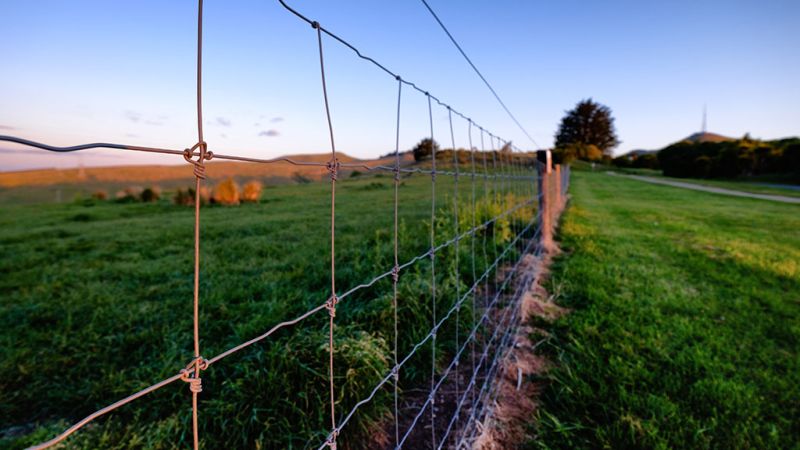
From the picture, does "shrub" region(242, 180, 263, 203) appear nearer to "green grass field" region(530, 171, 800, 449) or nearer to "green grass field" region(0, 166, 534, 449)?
"green grass field" region(0, 166, 534, 449)

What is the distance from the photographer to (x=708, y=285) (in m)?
3.49

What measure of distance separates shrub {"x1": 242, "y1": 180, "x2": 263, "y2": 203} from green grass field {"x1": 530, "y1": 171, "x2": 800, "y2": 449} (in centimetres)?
→ 829

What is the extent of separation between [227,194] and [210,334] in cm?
822

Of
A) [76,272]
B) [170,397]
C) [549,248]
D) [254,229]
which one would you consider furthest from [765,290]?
[76,272]

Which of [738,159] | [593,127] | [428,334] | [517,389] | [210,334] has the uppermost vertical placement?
[593,127]

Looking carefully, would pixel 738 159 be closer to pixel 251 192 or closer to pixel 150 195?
pixel 251 192

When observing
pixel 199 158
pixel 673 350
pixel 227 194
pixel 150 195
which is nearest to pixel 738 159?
pixel 227 194

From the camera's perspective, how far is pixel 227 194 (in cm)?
980

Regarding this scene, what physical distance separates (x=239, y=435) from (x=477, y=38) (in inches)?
108

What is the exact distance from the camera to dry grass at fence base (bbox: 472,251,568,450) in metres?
1.60

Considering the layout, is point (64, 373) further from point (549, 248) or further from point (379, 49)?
point (549, 248)

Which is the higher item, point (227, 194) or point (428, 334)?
point (227, 194)

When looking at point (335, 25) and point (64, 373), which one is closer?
point (335, 25)

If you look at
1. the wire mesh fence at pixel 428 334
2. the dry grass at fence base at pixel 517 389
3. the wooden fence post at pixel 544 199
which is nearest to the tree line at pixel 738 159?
the wooden fence post at pixel 544 199
